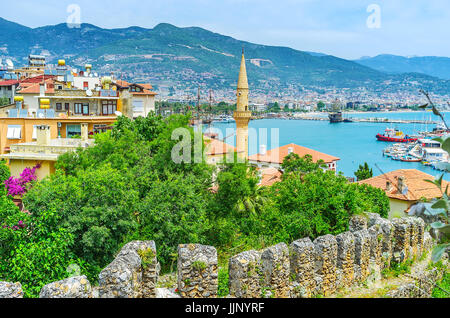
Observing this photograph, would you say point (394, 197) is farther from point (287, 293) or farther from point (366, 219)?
point (287, 293)

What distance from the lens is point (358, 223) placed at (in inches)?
506

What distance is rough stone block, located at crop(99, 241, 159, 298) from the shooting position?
21.8 ft

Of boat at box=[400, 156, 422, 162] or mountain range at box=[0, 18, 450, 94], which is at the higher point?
mountain range at box=[0, 18, 450, 94]

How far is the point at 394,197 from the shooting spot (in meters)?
30.9

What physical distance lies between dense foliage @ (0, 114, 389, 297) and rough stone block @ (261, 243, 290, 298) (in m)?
4.94

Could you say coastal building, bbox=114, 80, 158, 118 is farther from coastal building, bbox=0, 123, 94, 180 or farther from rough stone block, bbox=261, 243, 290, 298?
rough stone block, bbox=261, 243, 290, 298

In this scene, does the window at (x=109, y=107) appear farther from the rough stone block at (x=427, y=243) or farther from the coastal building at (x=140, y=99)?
the rough stone block at (x=427, y=243)

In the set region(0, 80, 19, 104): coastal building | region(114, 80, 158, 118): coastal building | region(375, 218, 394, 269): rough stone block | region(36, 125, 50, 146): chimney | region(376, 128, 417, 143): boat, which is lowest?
region(376, 128, 417, 143): boat

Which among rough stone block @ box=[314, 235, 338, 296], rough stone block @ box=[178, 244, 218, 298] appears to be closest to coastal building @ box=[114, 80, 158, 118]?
rough stone block @ box=[314, 235, 338, 296]

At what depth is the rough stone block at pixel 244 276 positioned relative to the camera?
7.97 meters

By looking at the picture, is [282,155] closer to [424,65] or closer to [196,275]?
[196,275]

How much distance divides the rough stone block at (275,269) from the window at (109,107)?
25113 mm

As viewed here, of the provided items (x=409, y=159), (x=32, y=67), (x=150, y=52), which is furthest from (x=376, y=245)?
(x=150, y=52)
